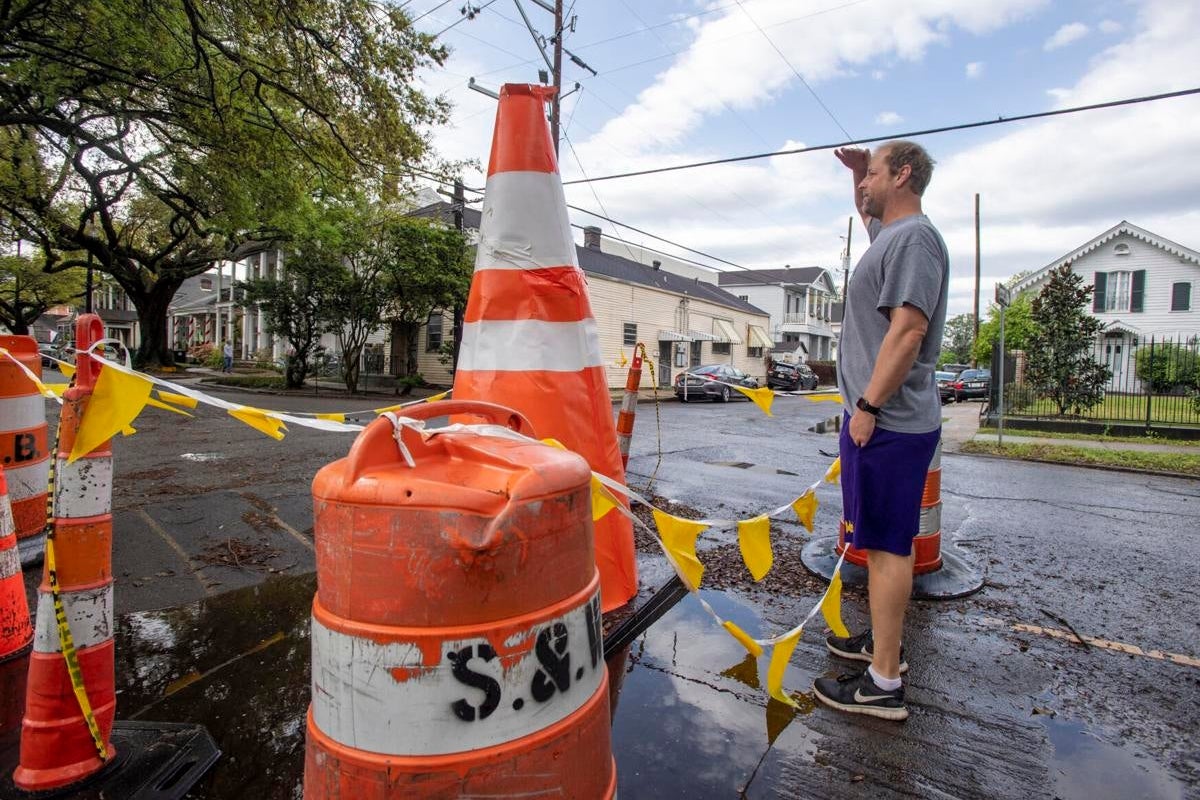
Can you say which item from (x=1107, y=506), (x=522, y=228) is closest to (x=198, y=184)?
(x=522, y=228)

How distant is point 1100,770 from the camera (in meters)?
2.08

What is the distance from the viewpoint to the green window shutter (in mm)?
28547

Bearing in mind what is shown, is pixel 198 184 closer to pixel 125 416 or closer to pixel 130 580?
pixel 130 580

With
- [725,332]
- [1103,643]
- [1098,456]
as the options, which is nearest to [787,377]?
[725,332]

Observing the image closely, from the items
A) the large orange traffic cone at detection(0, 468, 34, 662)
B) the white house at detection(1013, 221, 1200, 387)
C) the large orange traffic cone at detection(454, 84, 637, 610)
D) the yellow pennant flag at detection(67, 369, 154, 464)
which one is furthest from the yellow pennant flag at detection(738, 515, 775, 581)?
the white house at detection(1013, 221, 1200, 387)

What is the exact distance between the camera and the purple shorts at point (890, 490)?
240cm

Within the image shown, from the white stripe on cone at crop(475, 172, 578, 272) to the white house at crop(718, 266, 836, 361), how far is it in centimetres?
4616

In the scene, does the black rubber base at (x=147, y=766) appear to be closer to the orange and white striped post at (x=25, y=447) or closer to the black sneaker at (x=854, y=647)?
the orange and white striped post at (x=25, y=447)

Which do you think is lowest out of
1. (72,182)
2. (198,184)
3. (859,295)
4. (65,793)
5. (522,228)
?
(65,793)

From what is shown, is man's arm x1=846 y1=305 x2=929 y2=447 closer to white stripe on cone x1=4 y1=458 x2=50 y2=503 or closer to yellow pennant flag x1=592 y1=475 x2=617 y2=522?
yellow pennant flag x1=592 y1=475 x2=617 y2=522

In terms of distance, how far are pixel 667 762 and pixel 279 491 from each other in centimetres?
492

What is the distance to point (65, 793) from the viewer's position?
6.23ft

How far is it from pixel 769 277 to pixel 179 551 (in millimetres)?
53548

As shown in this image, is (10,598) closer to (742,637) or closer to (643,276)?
(742,637)
